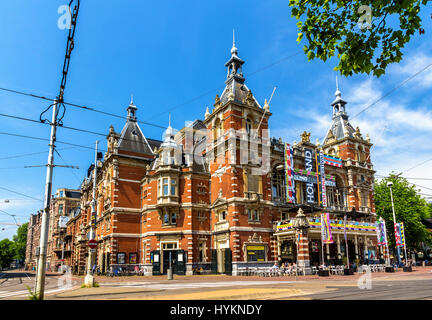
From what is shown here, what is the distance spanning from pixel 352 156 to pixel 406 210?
1494 cm

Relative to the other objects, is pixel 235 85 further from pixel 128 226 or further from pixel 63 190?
pixel 63 190

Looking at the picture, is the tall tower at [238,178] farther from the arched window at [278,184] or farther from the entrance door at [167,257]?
the entrance door at [167,257]

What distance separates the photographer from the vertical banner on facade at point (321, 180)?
138ft

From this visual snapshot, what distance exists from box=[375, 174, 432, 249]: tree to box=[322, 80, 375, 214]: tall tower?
685 cm

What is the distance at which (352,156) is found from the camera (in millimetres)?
49156

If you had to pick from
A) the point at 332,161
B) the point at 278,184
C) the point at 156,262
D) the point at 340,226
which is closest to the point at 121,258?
the point at 156,262

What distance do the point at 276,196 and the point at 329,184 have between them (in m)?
9.50

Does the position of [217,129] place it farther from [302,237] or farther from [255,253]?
[302,237]

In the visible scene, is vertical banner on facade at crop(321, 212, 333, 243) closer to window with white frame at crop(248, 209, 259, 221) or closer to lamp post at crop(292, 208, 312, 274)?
lamp post at crop(292, 208, 312, 274)

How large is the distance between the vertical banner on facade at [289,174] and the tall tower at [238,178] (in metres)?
2.52

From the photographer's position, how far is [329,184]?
44.0m

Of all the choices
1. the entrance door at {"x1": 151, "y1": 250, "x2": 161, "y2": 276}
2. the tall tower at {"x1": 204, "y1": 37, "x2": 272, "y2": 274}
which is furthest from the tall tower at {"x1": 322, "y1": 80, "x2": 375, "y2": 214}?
the entrance door at {"x1": 151, "y1": 250, "x2": 161, "y2": 276}

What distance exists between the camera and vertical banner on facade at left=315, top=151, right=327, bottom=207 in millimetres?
42094
